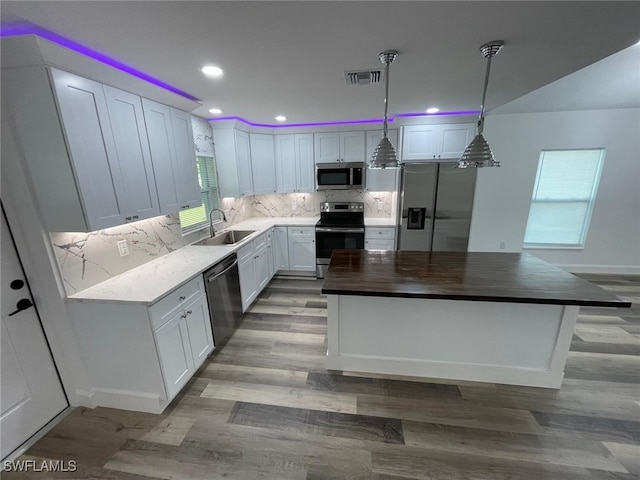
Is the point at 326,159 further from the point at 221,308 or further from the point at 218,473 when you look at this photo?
the point at 218,473

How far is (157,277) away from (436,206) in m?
3.75

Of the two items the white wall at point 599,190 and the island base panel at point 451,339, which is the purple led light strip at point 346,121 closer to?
the white wall at point 599,190

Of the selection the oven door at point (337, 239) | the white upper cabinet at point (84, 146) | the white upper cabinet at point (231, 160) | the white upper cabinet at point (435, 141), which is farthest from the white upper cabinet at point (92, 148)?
the white upper cabinet at point (435, 141)

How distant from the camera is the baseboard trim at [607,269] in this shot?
4211 mm

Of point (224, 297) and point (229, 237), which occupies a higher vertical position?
point (229, 237)

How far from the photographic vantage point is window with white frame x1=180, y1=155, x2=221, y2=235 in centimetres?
312

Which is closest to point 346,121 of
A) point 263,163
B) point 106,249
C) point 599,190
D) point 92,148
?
point 263,163

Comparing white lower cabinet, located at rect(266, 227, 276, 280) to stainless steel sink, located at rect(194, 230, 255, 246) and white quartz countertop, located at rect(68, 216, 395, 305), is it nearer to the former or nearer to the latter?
stainless steel sink, located at rect(194, 230, 255, 246)

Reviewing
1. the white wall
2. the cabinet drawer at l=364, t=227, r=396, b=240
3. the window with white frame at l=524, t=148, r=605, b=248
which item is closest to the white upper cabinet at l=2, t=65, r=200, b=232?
the cabinet drawer at l=364, t=227, r=396, b=240

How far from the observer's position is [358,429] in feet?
5.93

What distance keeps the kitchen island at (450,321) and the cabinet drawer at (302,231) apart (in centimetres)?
182

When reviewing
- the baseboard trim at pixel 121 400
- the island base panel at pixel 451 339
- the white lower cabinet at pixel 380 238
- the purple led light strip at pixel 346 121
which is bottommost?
the baseboard trim at pixel 121 400

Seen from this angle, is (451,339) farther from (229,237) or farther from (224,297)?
(229,237)

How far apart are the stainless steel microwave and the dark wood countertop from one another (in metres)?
1.95
